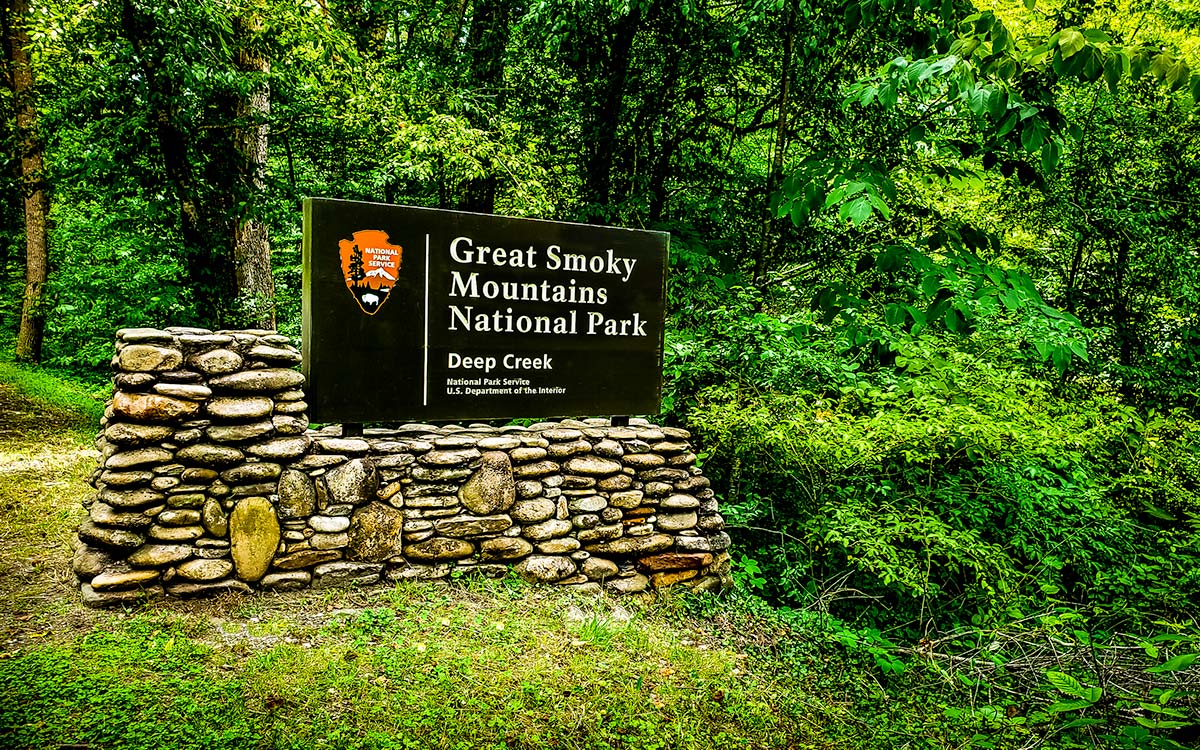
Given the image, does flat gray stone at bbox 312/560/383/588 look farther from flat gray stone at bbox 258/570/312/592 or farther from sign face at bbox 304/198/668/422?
sign face at bbox 304/198/668/422

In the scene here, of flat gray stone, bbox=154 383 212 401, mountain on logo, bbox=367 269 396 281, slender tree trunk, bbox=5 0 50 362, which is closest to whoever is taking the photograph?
flat gray stone, bbox=154 383 212 401

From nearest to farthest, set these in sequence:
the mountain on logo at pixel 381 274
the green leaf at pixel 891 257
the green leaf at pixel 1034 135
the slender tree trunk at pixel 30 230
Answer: the green leaf at pixel 1034 135 → the green leaf at pixel 891 257 → the mountain on logo at pixel 381 274 → the slender tree trunk at pixel 30 230

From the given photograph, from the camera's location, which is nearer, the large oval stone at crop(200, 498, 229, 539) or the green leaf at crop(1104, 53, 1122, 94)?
the green leaf at crop(1104, 53, 1122, 94)

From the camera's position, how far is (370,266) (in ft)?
14.1

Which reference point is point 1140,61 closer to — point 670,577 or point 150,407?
point 670,577

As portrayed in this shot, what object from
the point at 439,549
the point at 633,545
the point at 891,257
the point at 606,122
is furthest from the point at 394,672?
the point at 606,122

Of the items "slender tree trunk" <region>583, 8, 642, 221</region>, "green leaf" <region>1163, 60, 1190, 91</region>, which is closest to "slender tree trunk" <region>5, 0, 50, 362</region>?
"slender tree trunk" <region>583, 8, 642, 221</region>

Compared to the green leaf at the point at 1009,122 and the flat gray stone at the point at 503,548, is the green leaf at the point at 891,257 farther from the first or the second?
the flat gray stone at the point at 503,548

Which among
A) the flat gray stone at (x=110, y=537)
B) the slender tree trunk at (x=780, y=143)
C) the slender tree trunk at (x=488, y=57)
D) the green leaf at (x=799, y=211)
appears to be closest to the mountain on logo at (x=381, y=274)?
the flat gray stone at (x=110, y=537)

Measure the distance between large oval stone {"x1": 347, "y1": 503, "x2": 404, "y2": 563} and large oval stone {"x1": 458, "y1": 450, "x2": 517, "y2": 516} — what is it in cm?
48

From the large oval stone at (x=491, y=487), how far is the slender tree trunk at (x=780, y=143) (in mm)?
4561

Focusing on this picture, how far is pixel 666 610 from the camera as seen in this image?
478 centimetres

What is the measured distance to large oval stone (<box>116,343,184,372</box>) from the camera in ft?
12.4

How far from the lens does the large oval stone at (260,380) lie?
4.01 metres
